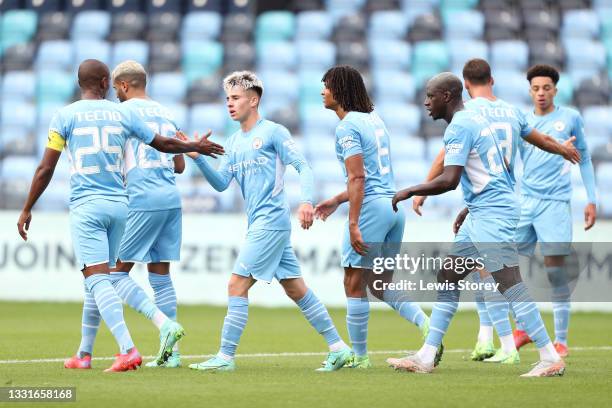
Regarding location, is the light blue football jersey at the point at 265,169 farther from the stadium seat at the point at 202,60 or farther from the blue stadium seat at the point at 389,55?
the blue stadium seat at the point at 389,55

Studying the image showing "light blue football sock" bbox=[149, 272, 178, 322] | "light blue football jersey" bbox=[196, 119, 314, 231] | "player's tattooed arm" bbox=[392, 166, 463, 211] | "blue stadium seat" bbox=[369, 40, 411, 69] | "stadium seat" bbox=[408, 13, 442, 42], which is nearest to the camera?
"player's tattooed arm" bbox=[392, 166, 463, 211]

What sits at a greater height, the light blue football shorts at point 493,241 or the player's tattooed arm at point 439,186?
the player's tattooed arm at point 439,186

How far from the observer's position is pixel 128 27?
22172 mm

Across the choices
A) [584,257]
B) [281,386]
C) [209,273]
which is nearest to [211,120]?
[209,273]

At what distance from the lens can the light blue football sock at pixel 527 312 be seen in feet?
26.0

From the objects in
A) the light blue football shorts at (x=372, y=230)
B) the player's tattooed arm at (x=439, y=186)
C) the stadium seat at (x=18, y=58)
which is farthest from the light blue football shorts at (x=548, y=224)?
the stadium seat at (x=18, y=58)

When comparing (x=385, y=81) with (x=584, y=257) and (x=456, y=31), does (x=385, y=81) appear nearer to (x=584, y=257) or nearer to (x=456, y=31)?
(x=456, y=31)

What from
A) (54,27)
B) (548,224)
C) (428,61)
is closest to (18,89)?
(54,27)

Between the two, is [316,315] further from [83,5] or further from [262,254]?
[83,5]

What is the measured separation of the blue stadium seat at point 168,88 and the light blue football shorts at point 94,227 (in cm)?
1281

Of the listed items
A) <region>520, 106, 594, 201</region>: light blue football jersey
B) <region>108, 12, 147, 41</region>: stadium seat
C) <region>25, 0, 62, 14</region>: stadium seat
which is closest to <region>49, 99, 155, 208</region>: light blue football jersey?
<region>520, 106, 594, 201</region>: light blue football jersey

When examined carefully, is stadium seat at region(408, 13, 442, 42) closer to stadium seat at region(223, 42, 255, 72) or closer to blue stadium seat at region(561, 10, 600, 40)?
blue stadium seat at region(561, 10, 600, 40)

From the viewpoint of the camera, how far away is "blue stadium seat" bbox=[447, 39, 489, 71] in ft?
70.9

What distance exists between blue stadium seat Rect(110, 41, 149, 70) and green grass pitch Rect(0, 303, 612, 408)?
936 centimetres
